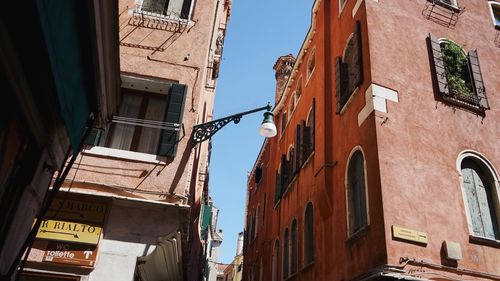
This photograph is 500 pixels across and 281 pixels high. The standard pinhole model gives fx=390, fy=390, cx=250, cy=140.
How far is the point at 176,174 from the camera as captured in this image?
6906 mm

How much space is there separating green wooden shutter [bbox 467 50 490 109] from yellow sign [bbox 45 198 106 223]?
8.77 metres

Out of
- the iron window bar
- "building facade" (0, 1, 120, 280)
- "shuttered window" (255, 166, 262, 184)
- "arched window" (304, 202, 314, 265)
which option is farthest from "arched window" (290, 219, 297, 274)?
"building facade" (0, 1, 120, 280)

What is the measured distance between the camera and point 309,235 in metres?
11.7

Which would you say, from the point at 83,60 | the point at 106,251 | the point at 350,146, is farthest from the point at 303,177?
the point at 83,60

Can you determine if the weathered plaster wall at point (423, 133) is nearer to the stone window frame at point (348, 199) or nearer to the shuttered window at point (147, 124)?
the stone window frame at point (348, 199)

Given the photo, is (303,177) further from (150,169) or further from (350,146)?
(150,169)

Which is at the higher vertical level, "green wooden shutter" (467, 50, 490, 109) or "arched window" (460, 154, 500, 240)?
"green wooden shutter" (467, 50, 490, 109)

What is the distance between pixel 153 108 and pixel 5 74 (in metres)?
5.20

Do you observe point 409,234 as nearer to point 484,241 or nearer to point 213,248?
point 484,241

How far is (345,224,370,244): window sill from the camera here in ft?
24.8

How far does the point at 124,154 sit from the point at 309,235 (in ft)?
22.1

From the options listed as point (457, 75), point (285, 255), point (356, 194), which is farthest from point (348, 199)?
point (285, 255)

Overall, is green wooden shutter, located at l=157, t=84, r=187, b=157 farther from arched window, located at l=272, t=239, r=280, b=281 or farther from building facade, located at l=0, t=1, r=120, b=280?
arched window, located at l=272, t=239, r=280, b=281

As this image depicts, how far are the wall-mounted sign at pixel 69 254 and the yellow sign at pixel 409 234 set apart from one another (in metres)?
5.03
